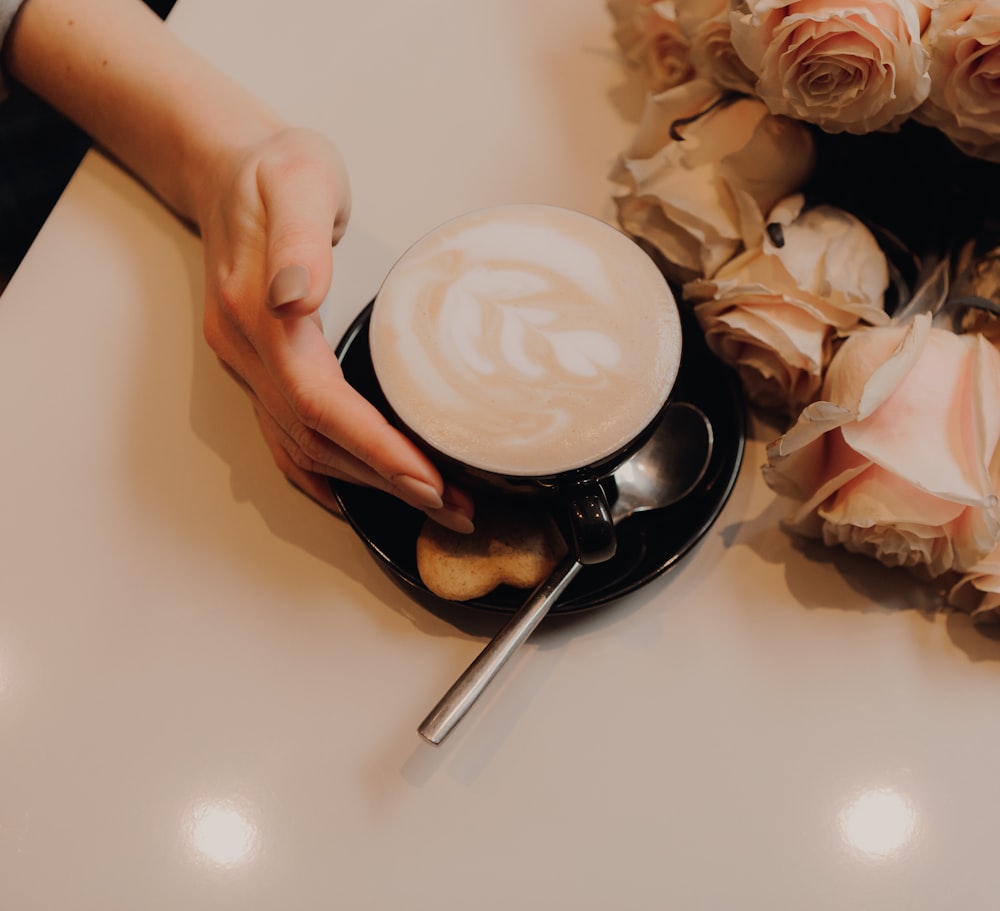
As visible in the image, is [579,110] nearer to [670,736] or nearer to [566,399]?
[566,399]

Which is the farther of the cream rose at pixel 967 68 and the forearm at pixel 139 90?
the forearm at pixel 139 90

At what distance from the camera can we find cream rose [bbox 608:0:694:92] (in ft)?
2.39

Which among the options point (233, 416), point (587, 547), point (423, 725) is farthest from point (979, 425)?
point (233, 416)

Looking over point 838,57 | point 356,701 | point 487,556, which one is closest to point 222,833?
point 356,701

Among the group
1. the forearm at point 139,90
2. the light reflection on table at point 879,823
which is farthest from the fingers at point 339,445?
the light reflection on table at point 879,823

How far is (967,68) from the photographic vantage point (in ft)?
Answer: 1.81

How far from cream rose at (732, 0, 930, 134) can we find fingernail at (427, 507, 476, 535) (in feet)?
1.17

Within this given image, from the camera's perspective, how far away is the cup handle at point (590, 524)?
0.55 m

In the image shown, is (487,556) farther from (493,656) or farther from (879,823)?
(879,823)

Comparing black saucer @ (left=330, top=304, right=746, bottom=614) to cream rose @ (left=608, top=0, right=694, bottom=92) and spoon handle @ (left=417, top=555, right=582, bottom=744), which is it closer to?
spoon handle @ (left=417, top=555, right=582, bottom=744)

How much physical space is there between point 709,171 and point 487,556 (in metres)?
0.34

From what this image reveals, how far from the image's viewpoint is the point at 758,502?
2.25 ft

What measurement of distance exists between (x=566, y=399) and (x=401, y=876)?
0.32 metres

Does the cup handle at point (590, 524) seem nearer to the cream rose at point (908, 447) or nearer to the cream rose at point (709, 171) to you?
the cream rose at point (908, 447)
